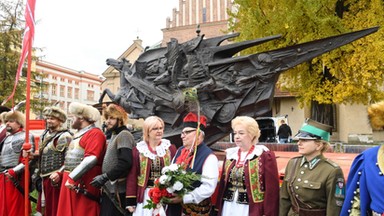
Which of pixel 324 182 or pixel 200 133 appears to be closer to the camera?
pixel 324 182

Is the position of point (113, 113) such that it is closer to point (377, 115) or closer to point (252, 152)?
point (252, 152)

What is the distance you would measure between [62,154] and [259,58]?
4077 mm

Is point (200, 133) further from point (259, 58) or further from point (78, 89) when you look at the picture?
point (78, 89)

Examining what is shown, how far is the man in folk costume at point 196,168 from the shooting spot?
3.71m

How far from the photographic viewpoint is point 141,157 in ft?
14.2

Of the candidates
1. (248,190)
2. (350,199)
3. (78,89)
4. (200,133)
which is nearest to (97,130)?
(200,133)

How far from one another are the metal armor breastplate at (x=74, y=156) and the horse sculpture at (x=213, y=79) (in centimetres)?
257

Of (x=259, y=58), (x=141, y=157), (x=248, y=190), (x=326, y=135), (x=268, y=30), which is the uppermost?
(x=268, y=30)

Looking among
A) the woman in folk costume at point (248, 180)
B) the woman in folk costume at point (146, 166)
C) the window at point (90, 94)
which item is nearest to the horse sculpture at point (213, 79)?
the woman in folk costume at point (146, 166)

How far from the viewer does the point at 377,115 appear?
9.75 feet

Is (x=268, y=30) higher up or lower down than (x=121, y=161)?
higher up

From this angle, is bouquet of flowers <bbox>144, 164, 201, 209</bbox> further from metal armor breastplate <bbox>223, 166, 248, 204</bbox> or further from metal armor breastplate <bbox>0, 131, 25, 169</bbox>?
metal armor breastplate <bbox>0, 131, 25, 169</bbox>

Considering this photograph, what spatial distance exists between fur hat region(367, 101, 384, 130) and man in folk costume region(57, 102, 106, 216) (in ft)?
10.6

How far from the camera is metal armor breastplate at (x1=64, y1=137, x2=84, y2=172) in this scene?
493cm
